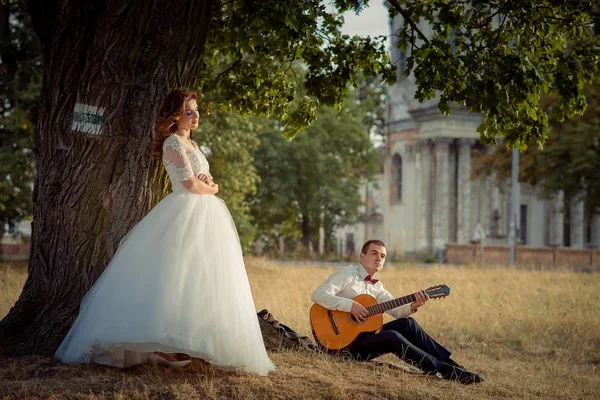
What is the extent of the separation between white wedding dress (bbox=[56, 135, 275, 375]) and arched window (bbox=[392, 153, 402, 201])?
161ft

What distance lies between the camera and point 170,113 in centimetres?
661

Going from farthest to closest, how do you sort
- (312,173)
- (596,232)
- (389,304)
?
1. (596,232)
2. (312,173)
3. (389,304)

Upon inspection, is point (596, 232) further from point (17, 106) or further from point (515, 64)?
point (515, 64)

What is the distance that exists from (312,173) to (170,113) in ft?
121

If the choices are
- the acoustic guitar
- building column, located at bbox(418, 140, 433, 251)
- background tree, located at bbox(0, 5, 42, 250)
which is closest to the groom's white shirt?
the acoustic guitar

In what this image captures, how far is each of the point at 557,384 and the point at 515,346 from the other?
307cm

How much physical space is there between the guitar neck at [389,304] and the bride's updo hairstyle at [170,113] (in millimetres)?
2337

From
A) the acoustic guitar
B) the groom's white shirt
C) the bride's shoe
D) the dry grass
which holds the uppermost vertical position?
the groom's white shirt

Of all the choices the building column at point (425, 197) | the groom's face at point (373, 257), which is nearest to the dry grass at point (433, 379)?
the groom's face at point (373, 257)

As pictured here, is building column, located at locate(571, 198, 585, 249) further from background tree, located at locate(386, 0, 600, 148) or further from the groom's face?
the groom's face

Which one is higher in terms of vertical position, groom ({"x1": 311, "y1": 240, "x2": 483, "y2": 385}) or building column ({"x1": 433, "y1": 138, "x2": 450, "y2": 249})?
building column ({"x1": 433, "y1": 138, "x2": 450, "y2": 249})

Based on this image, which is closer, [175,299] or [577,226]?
[175,299]

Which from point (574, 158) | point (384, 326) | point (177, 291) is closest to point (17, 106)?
point (384, 326)

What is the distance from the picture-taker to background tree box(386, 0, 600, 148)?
8.55 m
